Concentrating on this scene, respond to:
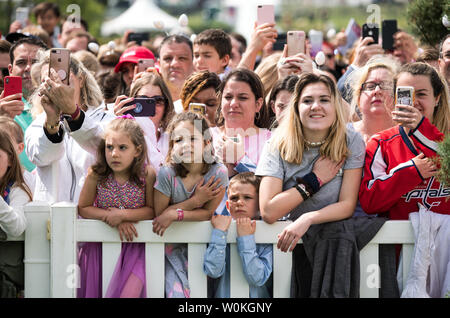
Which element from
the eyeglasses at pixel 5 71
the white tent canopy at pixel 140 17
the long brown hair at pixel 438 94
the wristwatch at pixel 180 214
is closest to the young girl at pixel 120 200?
the wristwatch at pixel 180 214

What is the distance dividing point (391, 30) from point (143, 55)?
211 centimetres

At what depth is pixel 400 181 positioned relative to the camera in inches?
145

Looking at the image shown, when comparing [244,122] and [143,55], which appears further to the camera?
[143,55]

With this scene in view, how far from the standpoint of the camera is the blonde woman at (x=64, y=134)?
3857mm

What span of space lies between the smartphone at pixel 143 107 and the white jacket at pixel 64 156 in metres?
0.17

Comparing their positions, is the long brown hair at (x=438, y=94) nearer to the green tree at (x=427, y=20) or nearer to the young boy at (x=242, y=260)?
the young boy at (x=242, y=260)

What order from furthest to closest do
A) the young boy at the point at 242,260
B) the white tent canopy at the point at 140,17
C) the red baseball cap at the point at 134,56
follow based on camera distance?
the white tent canopy at the point at 140,17 < the red baseball cap at the point at 134,56 < the young boy at the point at 242,260

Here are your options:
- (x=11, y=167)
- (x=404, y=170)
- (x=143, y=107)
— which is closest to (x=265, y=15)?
(x=143, y=107)

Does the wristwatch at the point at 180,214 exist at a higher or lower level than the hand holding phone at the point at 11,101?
lower

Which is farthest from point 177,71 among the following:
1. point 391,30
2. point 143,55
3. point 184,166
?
point 184,166

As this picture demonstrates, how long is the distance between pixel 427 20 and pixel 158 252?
118 inches

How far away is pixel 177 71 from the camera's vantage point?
6004 millimetres
